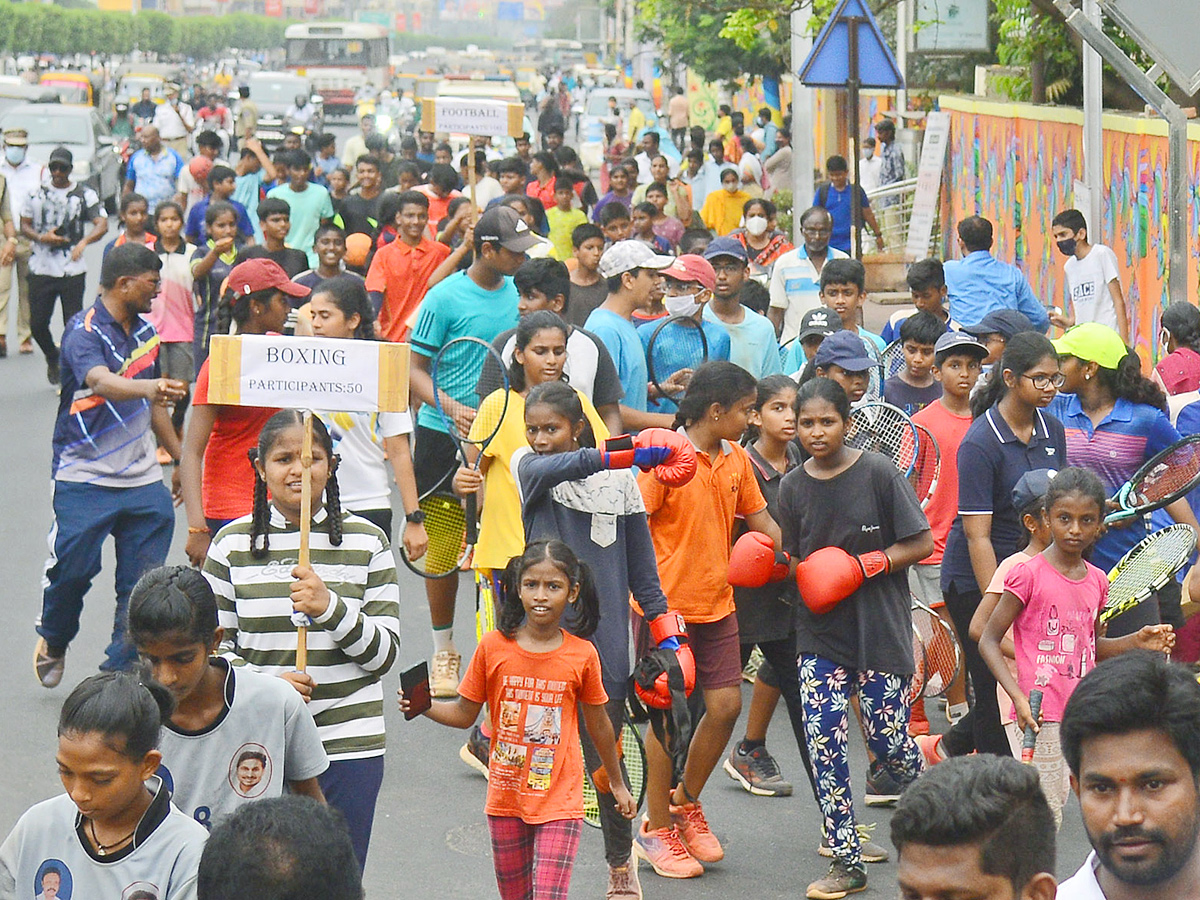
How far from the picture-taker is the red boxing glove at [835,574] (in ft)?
19.3

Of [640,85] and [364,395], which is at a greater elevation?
[640,85]

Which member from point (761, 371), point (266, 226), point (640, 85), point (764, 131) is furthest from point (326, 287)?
point (640, 85)

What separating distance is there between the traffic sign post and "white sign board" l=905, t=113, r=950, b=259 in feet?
27.5

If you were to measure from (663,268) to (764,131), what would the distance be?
22420 millimetres

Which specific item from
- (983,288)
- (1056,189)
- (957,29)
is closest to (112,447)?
(983,288)

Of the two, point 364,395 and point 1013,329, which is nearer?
point 364,395

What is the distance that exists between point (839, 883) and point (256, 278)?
2.93m

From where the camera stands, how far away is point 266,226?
1133cm

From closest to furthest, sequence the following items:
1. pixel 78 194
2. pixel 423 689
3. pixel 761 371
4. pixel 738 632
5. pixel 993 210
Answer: pixel 423 689, pixel 738 632, pixel 761 371, pixel 78 194, pixel 993 210

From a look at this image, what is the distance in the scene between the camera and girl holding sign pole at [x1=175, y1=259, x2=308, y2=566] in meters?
6.68

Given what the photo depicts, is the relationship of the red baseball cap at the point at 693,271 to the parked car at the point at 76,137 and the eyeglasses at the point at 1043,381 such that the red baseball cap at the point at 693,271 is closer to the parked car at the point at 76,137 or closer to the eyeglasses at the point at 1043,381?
the eyeglasses at the point at 1043,381

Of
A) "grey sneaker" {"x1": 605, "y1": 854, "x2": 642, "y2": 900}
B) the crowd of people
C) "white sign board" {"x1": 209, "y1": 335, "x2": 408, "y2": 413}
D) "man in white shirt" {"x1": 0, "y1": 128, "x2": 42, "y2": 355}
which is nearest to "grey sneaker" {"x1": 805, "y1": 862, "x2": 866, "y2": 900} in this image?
the crowd of people

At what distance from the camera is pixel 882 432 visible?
23.1 feet

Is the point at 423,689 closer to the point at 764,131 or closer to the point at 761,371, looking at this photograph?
the point at 761,371
